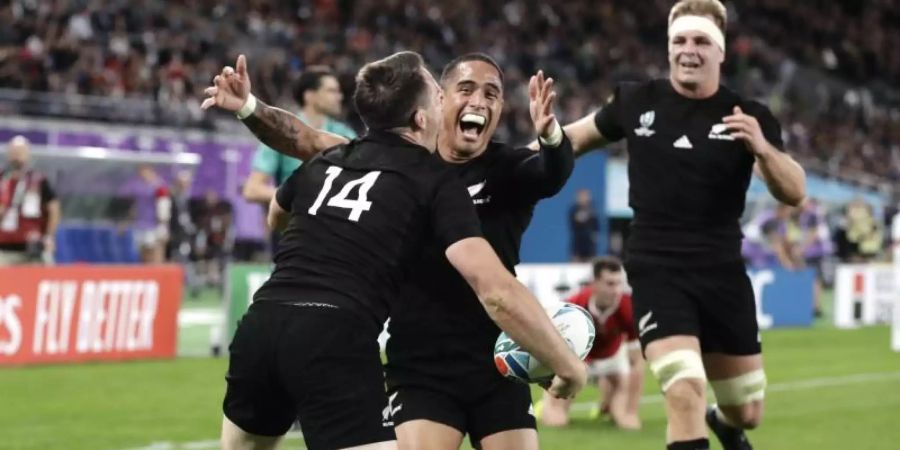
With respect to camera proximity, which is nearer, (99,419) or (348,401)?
(348,401)

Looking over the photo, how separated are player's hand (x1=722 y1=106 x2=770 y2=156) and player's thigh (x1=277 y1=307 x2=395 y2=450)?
2.55m

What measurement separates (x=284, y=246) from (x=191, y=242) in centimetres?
1915

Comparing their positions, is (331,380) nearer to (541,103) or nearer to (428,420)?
(428,420)

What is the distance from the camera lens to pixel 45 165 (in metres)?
22.8

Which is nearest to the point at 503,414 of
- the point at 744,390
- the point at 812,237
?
the point at 744,390

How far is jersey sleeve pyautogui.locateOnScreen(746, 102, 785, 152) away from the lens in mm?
7020

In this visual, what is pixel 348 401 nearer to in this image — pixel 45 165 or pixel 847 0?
pixel 45 165

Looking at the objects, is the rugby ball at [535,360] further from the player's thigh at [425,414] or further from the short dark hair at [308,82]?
the short dark hair at [308,82]

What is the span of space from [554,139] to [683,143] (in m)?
1.59

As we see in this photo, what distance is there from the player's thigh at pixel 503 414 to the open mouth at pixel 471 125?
954 millimetres

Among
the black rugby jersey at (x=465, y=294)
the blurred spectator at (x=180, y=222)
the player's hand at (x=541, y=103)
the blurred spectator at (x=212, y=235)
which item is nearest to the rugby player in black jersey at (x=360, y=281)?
the player's hand at (x=541, y=103)

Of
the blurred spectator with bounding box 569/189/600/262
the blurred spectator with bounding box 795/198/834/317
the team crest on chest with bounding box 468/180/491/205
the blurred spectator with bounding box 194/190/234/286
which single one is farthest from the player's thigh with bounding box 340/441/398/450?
the blurred spectator with bounding box 795/198/834/317

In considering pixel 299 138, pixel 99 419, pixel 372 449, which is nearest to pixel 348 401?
pixel 372 449

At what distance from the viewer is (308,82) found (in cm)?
943
